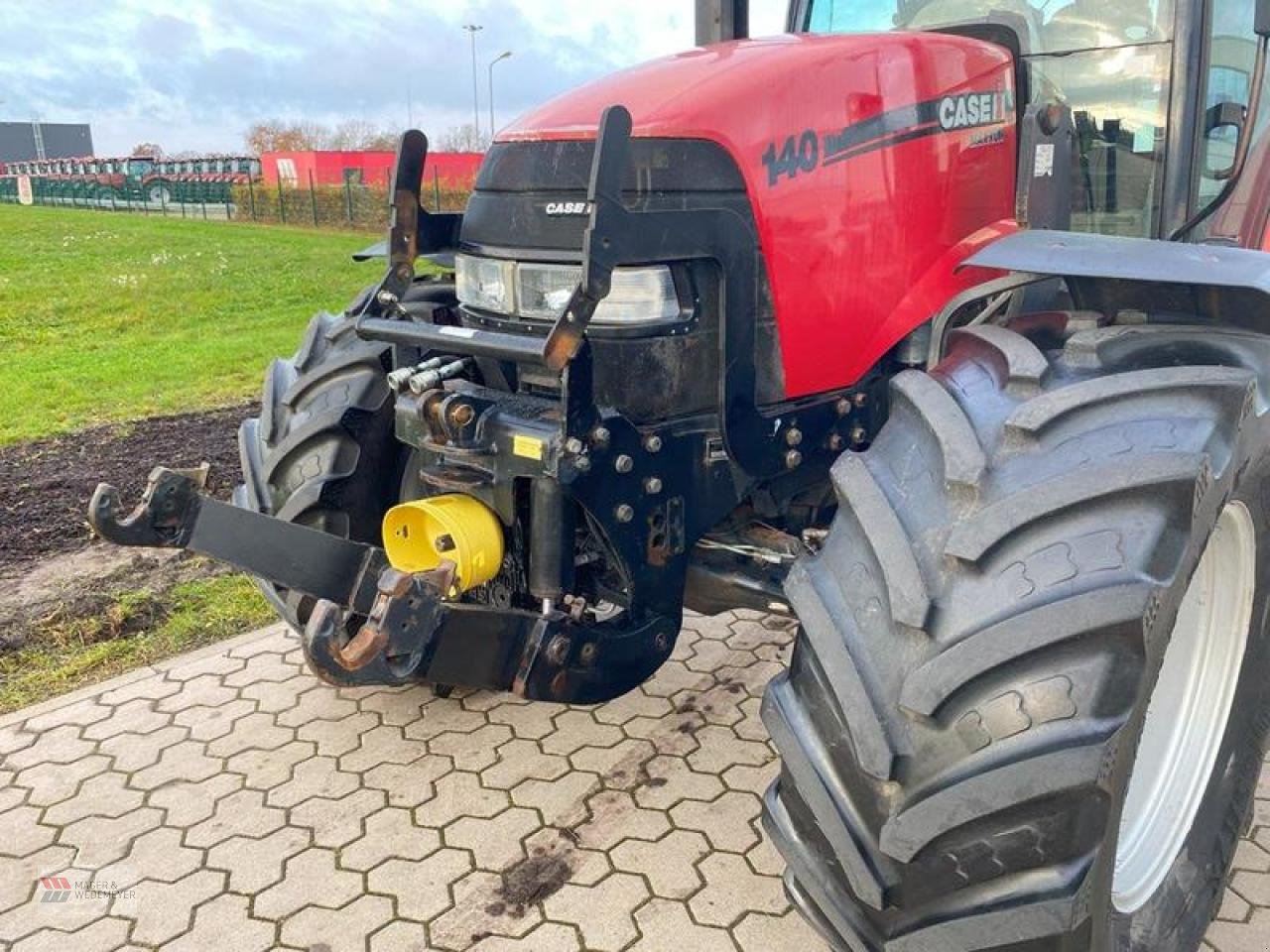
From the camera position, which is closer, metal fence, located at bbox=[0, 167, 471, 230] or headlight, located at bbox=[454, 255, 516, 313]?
headlight, located at bbox=[454, 255, 516, 313]

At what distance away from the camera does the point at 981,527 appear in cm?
173

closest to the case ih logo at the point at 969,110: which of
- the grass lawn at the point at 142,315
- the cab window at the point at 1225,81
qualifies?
the cab window at the point at 1225,81

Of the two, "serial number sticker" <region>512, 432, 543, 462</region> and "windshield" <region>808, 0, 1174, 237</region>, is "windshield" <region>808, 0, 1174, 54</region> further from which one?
"serial number sticker" <region>512, 432, 543, 462</region>

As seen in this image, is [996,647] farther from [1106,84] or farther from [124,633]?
[124,633]

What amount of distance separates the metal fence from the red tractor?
1914cm

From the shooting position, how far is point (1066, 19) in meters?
2.77

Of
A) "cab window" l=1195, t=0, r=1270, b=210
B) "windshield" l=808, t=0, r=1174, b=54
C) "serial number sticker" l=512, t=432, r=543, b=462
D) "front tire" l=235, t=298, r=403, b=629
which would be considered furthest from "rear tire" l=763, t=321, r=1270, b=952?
"front tire" l=235, t=298, r=403, b=629

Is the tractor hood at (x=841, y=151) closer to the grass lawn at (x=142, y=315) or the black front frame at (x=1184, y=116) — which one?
the black front frame at (x=1184, y=116)

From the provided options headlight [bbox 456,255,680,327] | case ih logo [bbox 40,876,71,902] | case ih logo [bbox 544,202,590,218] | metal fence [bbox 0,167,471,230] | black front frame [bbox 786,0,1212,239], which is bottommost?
case ih logo [bbox 40,876,71,902]

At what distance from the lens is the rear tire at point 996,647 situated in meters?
1.61

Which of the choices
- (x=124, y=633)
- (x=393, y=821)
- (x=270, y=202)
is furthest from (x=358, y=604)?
(x=270, y=202)

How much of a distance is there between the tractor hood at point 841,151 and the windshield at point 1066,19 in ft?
0.76

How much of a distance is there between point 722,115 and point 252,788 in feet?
7.33

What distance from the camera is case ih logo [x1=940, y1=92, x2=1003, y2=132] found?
8.20 ft
